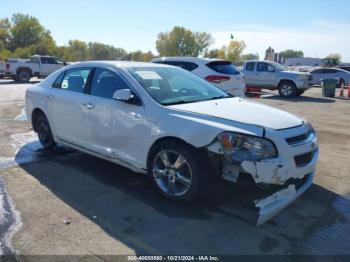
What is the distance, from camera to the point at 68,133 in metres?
5.79

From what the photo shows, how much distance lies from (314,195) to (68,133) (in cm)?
363

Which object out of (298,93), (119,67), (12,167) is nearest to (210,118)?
(119,67)

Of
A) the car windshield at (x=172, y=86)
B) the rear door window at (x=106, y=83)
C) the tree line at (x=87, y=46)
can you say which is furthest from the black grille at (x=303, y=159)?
the tree line at (x=87, y=46)

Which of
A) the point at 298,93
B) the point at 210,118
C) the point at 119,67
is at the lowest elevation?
the point at 298,93

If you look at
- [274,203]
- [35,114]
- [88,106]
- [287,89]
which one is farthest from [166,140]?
[287,89]

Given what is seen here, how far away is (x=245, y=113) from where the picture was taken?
4.36 m

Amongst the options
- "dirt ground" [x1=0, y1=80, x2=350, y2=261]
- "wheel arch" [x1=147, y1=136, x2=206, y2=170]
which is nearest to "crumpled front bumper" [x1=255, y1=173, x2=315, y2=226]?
"dirt ground" [x1=0, y1=80, x2=350, y2=261]

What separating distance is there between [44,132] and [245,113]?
12.5 feet

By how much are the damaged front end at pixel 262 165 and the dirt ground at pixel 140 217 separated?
0.26m

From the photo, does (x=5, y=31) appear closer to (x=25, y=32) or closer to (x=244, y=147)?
(x=25, y=32)

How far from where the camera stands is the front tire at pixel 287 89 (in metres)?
18.9

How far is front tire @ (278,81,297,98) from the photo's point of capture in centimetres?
1894

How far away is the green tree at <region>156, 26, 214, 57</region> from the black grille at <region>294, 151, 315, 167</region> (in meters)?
116

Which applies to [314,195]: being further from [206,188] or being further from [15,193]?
[15,193]
